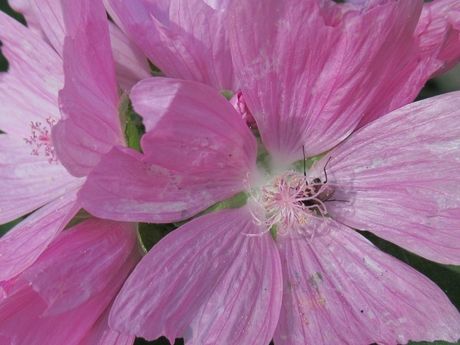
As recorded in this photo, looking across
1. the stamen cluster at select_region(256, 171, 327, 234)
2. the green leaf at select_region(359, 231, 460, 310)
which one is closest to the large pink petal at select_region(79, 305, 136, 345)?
the stamen cluster at select_region(256, 171, 327, 234)

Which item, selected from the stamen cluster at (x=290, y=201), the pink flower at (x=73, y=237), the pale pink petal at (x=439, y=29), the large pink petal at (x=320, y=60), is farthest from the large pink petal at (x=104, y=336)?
the pale pink petal at (x=439, y=29)

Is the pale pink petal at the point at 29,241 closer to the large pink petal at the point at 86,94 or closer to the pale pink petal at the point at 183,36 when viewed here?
the large pink petal at the point at 86,94

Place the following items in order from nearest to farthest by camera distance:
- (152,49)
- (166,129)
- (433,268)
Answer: (166,129), (152,49), (433,268)

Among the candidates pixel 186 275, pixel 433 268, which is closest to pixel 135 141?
pixel 186 275

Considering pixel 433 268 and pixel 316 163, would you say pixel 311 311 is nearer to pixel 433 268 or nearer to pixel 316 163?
pixel 316 163

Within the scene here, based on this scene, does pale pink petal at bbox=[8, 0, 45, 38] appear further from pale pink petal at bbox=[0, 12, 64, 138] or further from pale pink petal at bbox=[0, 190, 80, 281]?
pale pink petal at bbox=[0, 190, 80, 281]

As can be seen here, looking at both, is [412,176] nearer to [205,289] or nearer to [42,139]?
[205,289]
